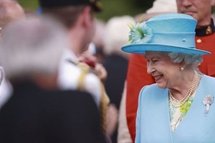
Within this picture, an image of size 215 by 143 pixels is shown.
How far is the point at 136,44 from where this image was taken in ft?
20.6

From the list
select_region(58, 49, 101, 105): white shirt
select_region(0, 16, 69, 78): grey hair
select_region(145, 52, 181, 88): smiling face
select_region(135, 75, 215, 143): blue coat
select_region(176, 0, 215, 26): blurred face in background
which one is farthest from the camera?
select_region(176, 0, 215, 26): blurred face in background

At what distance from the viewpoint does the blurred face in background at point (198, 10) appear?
22.7 feet

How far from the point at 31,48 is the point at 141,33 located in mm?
1309

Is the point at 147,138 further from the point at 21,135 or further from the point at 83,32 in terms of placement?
the point at 21,135

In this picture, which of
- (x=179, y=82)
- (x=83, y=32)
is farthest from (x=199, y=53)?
(x=83, y=32)

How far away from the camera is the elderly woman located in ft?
20.1

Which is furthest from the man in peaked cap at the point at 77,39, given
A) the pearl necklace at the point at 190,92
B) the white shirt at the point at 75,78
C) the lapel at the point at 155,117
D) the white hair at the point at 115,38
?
the white hair at the point at 115,38

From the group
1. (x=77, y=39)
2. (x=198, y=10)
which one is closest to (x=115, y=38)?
(x=198, y=10)

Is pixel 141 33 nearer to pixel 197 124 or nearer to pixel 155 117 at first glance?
pixel 155 117

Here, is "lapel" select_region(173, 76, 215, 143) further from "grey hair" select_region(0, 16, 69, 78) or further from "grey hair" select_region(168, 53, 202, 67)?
"grey hair" select_region(0, 16, 69, 78)

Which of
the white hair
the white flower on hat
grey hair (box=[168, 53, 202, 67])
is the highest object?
the white flower on hat

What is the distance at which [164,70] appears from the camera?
621 centimetres

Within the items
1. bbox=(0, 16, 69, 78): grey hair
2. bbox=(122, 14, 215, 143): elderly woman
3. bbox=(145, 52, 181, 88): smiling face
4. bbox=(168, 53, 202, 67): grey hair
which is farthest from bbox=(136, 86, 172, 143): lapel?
bbox=(0, 16, 69, 78): grey hair

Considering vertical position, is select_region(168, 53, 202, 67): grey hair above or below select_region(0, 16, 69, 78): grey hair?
below
